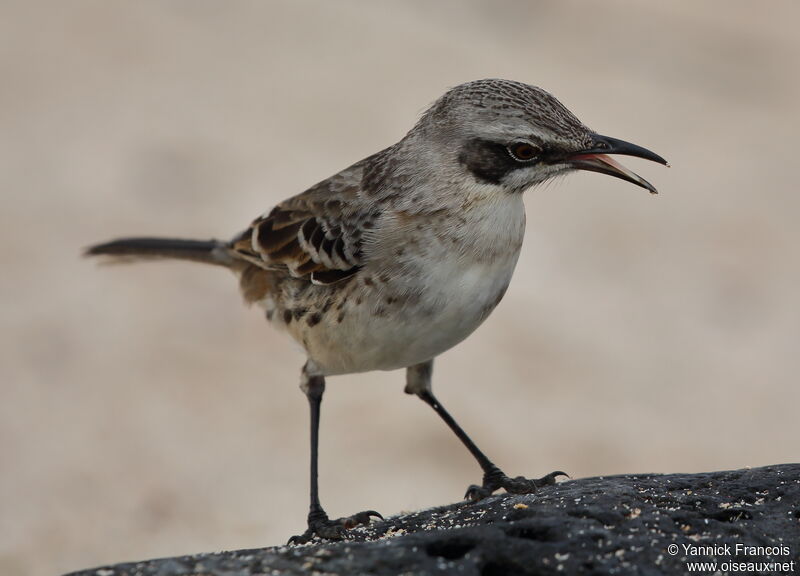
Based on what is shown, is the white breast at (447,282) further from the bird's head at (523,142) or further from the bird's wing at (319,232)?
the bird's wing at (319,232)

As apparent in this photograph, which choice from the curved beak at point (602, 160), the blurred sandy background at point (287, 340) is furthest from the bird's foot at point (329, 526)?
the blurred sandy background at point (287, 340)

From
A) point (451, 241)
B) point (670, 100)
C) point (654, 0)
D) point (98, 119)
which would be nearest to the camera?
point (451, 241)

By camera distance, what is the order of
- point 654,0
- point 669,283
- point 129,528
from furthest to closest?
1. point 654,0
2. point 669,283
3. point 129,528

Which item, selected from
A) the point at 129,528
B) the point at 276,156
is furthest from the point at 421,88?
the point at 129,528

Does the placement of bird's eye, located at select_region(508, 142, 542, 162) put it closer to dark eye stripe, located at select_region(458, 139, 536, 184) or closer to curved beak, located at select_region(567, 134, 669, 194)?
dark eye stripe, located at select_region(458, 139, 536, 184)

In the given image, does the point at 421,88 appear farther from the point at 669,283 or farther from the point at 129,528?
the point at 129,528

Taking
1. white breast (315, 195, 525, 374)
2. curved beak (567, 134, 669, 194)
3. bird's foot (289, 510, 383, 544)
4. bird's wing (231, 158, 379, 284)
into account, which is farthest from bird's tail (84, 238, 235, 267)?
curved beak (567, 134, 669, 194)

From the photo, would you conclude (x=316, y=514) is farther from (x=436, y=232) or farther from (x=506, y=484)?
(x=436, y=232)
